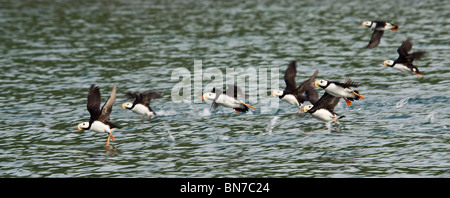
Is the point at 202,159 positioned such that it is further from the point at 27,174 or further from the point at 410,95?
the point at 410,95

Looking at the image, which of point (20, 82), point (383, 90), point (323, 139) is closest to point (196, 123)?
point (323, 139)

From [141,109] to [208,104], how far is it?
3.67m

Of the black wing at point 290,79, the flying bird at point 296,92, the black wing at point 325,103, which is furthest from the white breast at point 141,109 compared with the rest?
the black wing at point 325,103

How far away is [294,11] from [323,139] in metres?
38.8

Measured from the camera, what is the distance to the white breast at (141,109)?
2639 centimetres

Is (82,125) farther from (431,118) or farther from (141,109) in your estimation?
(431,118)

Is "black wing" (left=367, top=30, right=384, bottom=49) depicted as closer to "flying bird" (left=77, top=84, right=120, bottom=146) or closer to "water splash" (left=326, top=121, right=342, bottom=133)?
"water splash" (left=326, top=121, right=342, bottom=133)

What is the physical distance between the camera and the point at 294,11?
6016 centimetres

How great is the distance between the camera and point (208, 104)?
29031 mm

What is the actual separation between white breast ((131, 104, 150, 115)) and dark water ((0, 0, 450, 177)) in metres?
0.57

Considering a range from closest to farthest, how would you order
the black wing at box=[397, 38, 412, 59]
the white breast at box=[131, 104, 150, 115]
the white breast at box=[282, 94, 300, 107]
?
the white breast at box=[131, 104, 150, 115], the white breast at box=[282, 94, 300, 107], the black wing at box=[397, 38, 412, 59]

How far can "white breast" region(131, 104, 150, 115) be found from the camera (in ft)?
86.6

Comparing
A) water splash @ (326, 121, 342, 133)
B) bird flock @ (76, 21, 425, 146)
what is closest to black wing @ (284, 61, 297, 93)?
bird flock @ (76, 21, 425, 146)

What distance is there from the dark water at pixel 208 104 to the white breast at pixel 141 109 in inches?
22.3
